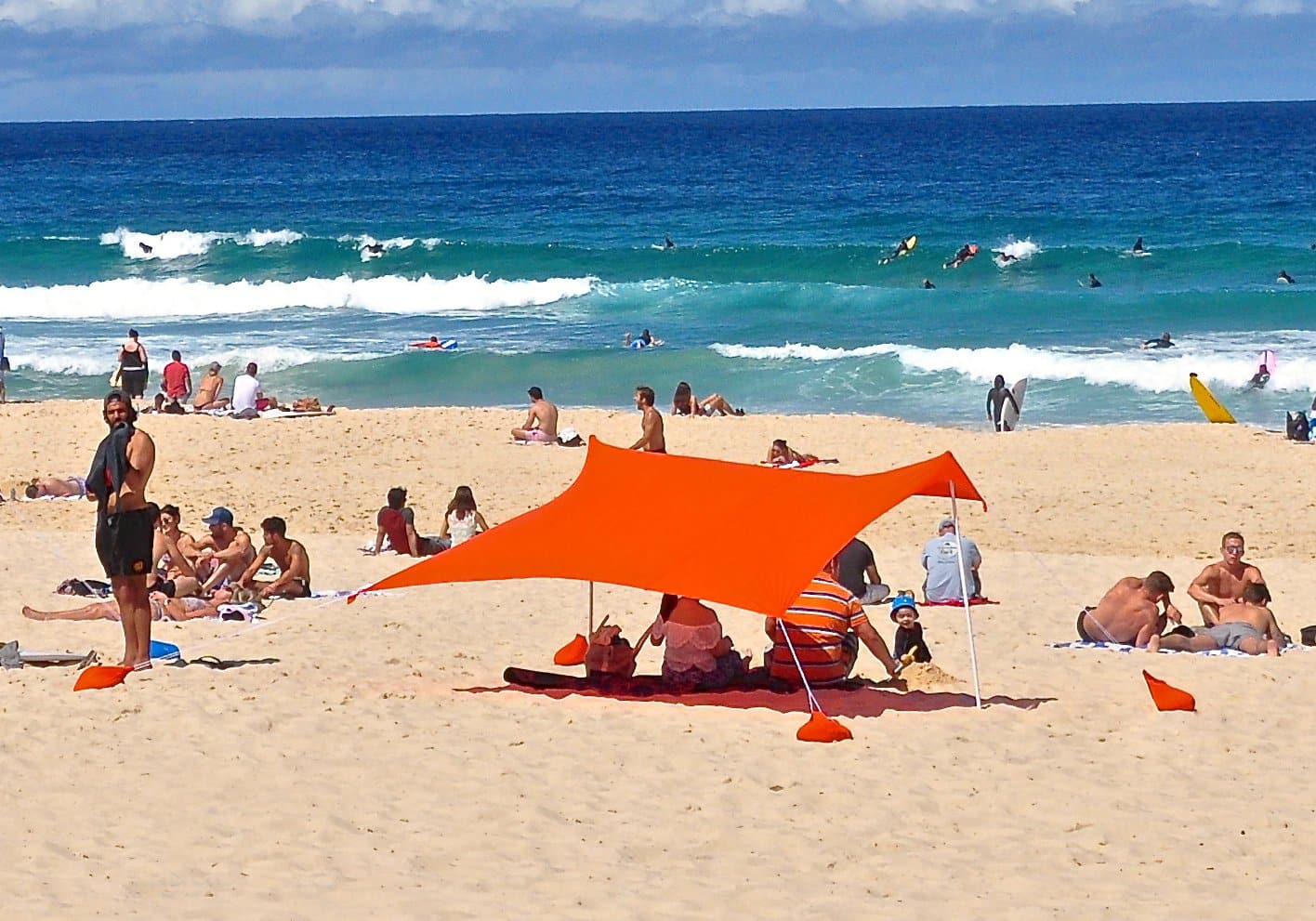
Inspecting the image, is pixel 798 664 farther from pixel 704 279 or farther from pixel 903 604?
pixel 704 279

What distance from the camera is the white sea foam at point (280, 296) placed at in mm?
34875

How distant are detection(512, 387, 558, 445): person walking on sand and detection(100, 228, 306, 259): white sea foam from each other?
26994 mm

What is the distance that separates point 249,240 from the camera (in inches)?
1805

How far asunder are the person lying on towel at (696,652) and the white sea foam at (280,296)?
2592 centimetres

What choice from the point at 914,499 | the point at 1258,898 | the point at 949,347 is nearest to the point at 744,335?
the point at 949,347

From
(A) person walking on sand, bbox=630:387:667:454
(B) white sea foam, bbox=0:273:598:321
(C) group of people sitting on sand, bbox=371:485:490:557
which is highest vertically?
(B) white sea foam, bbox=0:273:598:321

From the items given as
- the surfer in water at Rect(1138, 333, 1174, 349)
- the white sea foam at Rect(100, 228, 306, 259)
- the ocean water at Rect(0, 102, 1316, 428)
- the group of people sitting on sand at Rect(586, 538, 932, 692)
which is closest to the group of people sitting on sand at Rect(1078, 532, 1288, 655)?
the group of people sitting on sand at Rect(586, 538, 932, 692)

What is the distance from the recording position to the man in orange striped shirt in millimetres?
8852

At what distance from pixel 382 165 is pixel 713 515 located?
71.0 metres

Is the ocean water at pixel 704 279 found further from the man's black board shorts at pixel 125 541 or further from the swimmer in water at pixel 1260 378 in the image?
the man's black board shorts at pixel 125 541

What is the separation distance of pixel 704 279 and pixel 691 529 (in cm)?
2983

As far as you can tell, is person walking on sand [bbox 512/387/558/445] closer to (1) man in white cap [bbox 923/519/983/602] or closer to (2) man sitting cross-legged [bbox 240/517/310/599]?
(2) man sitting cross-legged [bbox 240/517/310/599]

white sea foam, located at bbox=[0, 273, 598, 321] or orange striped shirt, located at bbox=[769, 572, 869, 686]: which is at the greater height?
white sea foam, located at bbox=[0, 273, 598, 321]

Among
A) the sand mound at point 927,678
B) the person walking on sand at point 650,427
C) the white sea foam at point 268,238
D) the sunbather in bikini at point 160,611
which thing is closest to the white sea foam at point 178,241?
the white sea foam at point 268,238
